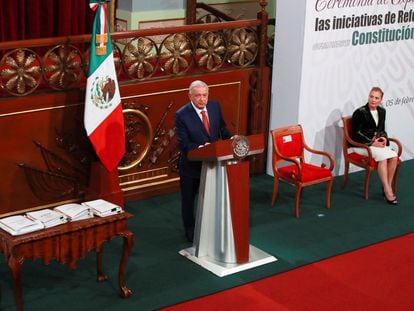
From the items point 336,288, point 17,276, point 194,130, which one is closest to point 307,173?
point 194,130

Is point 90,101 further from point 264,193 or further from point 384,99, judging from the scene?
point 384,99

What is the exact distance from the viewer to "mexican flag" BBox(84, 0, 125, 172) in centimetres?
787

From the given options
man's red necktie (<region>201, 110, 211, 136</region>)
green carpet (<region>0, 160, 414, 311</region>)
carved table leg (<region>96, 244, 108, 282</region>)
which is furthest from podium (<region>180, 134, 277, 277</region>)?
carved table leg (<region>96, 244, 108, 282</region>)

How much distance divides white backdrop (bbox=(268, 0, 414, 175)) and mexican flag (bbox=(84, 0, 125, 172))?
2.27 meters

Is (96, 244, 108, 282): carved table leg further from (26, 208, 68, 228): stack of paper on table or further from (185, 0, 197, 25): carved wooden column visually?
(185, 0, 197, 25): carved wooden column

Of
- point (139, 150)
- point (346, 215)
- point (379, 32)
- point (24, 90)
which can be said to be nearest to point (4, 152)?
point (24, 90)

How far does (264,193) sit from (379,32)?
2352 mm

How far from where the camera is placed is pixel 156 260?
25.1ft

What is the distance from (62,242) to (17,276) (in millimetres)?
413

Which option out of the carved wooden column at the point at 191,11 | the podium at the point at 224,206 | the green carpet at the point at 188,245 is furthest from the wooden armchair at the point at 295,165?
the carved wooden column at the point at 191,11

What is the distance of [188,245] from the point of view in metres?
8.00

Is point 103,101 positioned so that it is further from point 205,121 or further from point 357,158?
point 357,158

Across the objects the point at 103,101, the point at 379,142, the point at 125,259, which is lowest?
the point at 125,259

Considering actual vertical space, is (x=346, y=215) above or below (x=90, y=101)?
below
